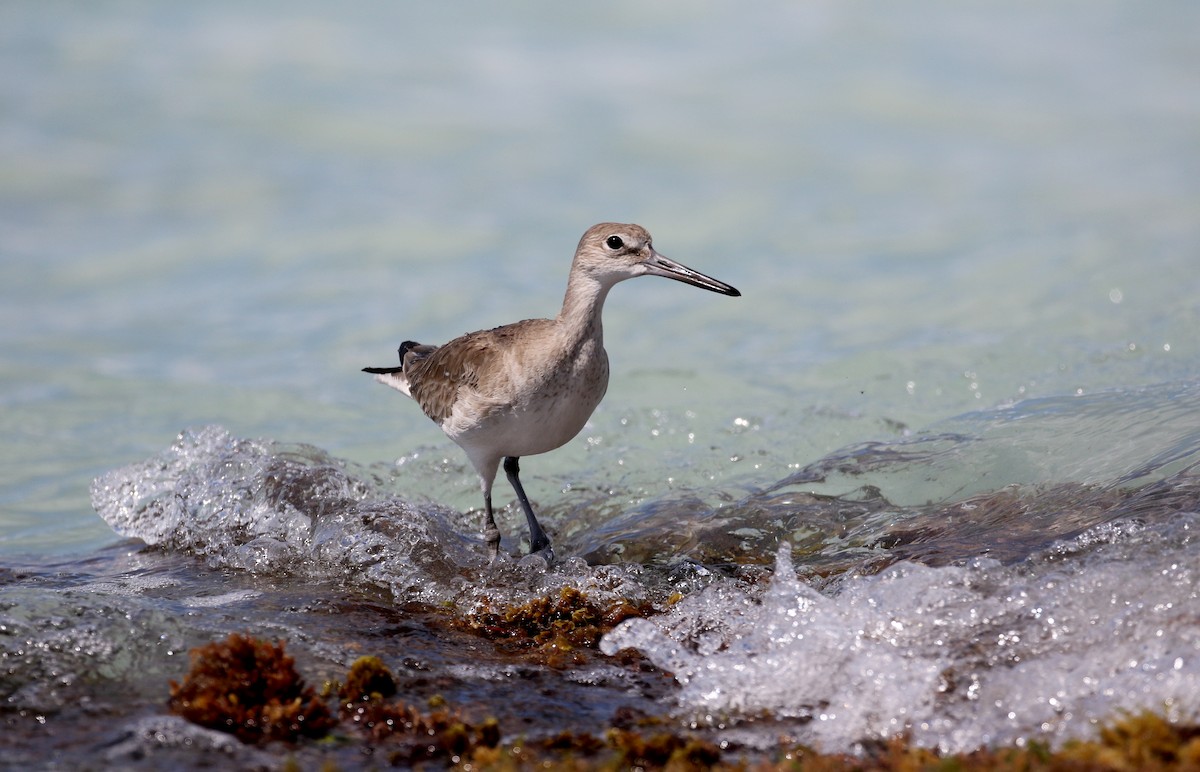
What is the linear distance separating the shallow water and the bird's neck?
3.85 ft

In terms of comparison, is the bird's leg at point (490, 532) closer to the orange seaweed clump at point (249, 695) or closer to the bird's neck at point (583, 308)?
the bird's neck at point (583, 308)

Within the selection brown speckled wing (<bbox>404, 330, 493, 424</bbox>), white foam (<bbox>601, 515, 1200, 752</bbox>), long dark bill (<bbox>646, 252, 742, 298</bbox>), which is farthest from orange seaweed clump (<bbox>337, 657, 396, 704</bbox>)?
long dark bill (<bbox>646, 252, 742, 298</bbox>)

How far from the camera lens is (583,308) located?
6.20 m

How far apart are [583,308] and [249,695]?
2707 millimetres

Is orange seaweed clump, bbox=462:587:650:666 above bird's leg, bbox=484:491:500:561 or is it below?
below

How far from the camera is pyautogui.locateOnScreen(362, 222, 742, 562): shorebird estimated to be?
608 cm

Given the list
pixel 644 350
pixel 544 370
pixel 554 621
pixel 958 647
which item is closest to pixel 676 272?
pixel 544 370

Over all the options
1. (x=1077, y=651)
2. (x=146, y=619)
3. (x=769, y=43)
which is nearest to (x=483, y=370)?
(x=146, y=619)

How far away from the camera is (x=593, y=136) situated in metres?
16.2

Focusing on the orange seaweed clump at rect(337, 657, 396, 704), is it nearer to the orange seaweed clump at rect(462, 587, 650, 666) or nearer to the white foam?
the orange seaweed clump at rect(462, 587, 650, 666)

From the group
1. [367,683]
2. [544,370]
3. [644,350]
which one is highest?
[644,350]

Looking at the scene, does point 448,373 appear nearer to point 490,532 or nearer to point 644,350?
point 490,532

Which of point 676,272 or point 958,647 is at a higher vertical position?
point 676,272

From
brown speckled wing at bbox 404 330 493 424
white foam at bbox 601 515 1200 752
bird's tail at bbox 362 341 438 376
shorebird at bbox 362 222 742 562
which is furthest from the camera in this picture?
bird's tail at bbox 362 341 438 376
